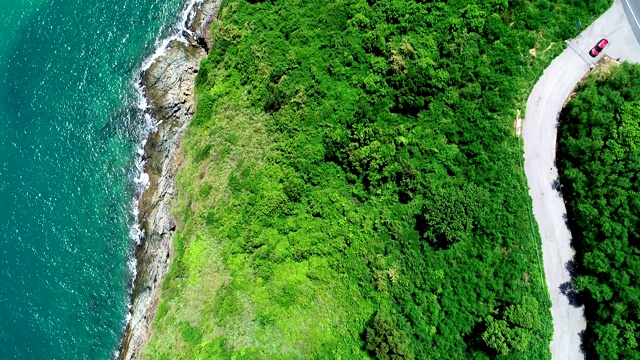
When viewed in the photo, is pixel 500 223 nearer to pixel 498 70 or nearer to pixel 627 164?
pixel 627 164

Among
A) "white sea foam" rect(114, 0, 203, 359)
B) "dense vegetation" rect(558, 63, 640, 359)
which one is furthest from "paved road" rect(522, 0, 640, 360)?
"white sea foam" rect(114, 0, 203, 359)

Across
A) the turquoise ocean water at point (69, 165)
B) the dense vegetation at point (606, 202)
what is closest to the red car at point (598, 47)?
the dense vegetation at point (606, 202)

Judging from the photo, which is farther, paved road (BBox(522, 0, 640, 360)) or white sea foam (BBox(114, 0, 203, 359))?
white sea foam (BBox(114, 0, 203, 359))

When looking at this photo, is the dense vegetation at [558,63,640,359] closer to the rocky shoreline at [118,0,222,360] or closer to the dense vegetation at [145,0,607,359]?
the dense vegetation at [145,0,607,359]

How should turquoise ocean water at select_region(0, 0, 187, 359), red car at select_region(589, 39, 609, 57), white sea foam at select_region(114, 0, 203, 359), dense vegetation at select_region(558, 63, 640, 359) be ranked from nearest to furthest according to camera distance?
dense vegetation at select_region(558, 63, 640, 359), red car at select_region(589, 39, 609, 57), turquoise ocean water at select_region(0, 0, 187, 359), white sea foam at select_region(114, 0, 203, 359)

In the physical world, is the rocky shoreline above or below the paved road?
below

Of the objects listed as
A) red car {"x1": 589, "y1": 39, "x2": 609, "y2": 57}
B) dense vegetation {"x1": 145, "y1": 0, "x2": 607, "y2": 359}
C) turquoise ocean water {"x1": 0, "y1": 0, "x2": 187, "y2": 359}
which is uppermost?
red car {"x1": 589, "y1": 39, "x2": 609, "y2": 57}
